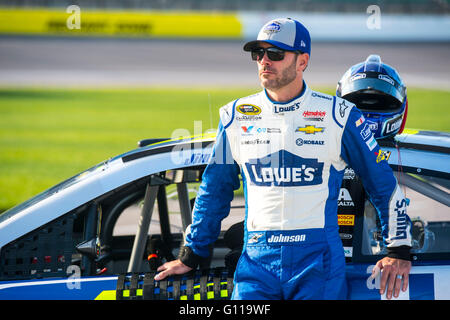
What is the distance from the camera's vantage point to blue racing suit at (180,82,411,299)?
2.38 metres

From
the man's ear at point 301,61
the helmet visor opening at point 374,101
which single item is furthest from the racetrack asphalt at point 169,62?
the man's ear at point 301,61

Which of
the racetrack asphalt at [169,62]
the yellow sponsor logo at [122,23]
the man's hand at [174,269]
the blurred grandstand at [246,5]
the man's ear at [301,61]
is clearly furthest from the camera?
the blurred grandstand at [246,5]

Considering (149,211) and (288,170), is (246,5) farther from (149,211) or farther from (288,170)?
(288,170)

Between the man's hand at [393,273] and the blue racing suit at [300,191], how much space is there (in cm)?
6

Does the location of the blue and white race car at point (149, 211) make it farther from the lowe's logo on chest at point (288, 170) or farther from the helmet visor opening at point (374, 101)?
the lowe's logo on chest at point (288, 170)

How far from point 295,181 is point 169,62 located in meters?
22.0

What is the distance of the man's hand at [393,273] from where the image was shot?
2.45m

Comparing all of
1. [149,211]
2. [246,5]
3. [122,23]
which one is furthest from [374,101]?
[246,5]

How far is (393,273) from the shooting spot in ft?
8.04

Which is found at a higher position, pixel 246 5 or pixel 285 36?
pixel 246 5

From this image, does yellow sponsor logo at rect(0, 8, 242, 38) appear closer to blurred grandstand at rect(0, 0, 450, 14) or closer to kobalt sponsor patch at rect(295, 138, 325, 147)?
blurred grandstand at rect(0, 0, 450, 14)

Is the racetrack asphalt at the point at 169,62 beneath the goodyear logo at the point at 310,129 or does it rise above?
above
